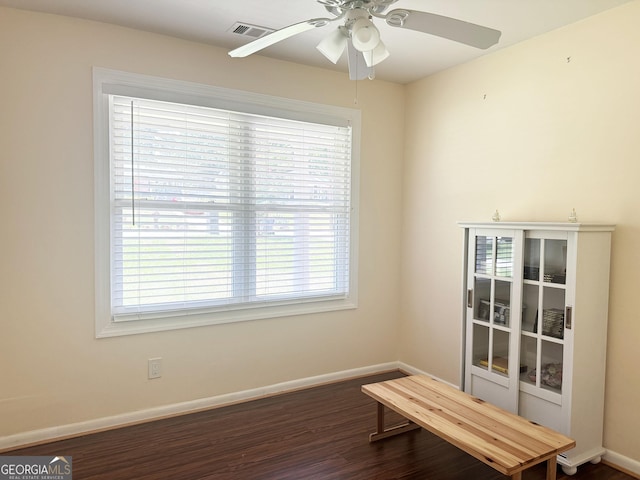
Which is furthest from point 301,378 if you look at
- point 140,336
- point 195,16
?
point 195,16

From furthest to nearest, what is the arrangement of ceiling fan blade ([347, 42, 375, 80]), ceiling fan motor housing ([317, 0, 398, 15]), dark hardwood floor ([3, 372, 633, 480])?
1. dark hardwood floor ([3, 372, 633, 480])
2. ceiling fan blade ([347, 42, 375, 80])
3. ceiling fan motor housing ([317, 0, 398, 15])

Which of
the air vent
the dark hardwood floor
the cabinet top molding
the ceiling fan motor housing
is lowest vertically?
the dark hardwood floor

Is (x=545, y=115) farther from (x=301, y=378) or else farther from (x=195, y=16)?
(x=301, y=378)

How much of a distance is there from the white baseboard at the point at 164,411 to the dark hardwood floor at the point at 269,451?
0.22ft

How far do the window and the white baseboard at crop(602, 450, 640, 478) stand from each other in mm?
2020

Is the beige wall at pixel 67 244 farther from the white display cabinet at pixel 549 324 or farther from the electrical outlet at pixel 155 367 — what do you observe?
the white display cabinet at pixel 549 324

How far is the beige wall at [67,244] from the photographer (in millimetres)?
2555

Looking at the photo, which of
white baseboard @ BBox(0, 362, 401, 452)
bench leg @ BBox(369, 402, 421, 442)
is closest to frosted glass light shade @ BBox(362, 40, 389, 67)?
bench leg @ BBox(369, 402, 421, 442)

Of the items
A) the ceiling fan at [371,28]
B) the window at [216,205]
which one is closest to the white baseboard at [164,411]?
the window at [216,205]

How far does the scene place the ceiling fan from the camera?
1800mm

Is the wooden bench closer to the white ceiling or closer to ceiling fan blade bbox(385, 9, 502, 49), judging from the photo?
ceiling fan blade bbox(385, 9, 502, 49)

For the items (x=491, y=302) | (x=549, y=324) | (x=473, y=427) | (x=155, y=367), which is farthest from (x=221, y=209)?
(x=549, y=324)

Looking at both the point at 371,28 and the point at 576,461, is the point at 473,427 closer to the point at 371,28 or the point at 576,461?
the point at 576,461

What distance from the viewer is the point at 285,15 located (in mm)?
2561
